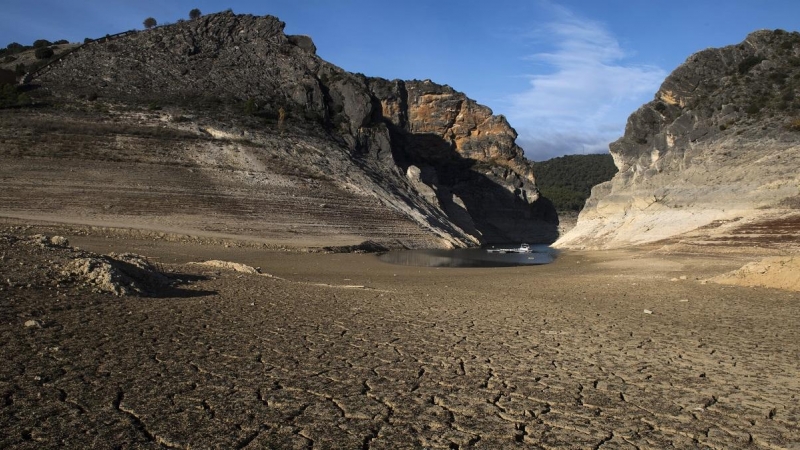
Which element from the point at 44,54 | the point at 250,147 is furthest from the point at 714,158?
the point at 44,54

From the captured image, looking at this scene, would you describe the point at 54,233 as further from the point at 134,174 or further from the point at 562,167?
the point at 562,167

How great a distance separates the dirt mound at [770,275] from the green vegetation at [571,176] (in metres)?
108

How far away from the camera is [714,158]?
122ft

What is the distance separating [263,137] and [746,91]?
3907cm

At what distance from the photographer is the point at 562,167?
16925 centimetres

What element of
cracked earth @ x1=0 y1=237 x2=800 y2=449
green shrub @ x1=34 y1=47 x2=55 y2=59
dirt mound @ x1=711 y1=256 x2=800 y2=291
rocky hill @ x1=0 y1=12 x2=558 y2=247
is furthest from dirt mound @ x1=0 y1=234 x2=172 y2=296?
green shrub @ x1=34 y1=47 x2=55 y2=59

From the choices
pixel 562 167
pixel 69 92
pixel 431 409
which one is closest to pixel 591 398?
pixel 431 409

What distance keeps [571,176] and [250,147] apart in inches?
5003

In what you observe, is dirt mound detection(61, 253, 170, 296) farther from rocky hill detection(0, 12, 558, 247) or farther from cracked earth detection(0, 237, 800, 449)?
rocky hill detection(0, 12, 558, 247)

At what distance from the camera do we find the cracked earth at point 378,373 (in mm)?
4254

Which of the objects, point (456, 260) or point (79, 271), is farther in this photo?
point (456, 260)

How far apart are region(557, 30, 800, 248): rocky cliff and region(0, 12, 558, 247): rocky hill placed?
16.3m

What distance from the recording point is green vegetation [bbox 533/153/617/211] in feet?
416

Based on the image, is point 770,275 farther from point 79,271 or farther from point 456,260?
point 456,260
